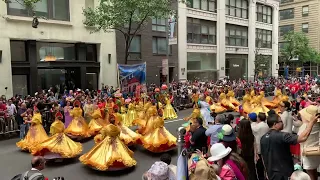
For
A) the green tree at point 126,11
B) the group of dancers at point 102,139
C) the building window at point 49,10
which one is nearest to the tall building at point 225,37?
the green tree at point 126,11

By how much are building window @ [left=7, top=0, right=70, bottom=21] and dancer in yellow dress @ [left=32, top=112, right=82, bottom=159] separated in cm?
1228

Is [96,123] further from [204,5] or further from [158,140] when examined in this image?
[204,5]

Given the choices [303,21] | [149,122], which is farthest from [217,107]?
[303,21]

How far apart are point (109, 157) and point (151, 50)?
1904 centimetres

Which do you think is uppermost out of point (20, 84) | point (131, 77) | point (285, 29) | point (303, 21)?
point (303, 21)

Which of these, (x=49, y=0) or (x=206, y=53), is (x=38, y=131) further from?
(x=206, y=53)

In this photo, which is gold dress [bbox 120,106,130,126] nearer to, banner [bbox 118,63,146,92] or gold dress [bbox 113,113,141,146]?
banner [bbox 118,63,146,92]

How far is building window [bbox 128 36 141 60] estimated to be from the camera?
24.8 metres

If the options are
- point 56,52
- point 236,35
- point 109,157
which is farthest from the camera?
point 236,35

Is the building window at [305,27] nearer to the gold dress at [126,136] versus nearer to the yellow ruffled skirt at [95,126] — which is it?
the yellow ruffled skirt at [95,126]

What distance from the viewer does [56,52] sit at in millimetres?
21094

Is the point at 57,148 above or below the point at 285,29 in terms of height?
below

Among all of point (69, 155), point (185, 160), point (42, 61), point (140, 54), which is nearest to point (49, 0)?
point (42, 61)

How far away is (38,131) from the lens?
1028 centimetres
